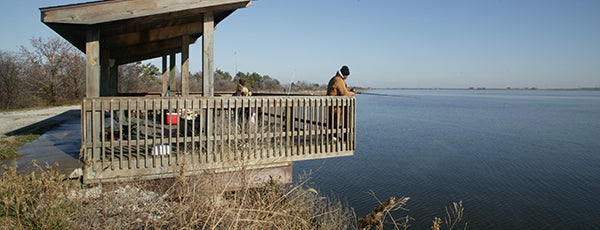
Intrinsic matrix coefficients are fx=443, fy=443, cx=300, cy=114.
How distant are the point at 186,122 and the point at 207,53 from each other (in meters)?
1.31

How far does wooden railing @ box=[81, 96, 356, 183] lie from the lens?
5.84 metres

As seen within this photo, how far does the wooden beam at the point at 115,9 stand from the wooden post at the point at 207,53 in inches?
13.8

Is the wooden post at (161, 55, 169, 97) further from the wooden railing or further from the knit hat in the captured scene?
the knit hat

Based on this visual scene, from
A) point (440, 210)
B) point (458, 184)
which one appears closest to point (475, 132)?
point (458, 184)

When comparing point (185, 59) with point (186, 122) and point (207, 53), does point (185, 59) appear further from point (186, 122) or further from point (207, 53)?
point (186, 122)

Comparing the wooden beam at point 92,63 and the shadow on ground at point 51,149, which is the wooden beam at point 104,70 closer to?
the shadow on ground at point 51,149

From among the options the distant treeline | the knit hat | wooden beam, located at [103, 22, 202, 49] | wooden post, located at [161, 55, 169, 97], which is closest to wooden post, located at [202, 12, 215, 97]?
Result: wooden beam, located at [103, 22, 202, 49]

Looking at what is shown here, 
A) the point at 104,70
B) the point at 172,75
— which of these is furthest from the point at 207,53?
the point at 172,75

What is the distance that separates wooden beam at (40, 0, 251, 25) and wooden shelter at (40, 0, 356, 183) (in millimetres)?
11

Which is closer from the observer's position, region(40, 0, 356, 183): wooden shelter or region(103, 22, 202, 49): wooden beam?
region(40, 0, 356, 183): wooden shelter

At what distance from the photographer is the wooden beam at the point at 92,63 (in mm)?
6156

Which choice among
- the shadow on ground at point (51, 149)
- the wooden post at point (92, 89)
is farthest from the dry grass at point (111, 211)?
the wooden post at point (92, 89)

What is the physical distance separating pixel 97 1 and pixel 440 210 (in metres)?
8.77

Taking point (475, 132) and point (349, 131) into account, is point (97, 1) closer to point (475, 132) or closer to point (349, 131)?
point (349, 131)
